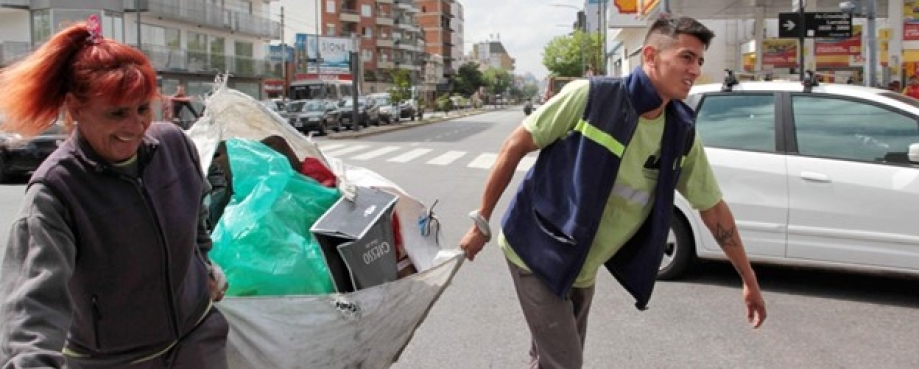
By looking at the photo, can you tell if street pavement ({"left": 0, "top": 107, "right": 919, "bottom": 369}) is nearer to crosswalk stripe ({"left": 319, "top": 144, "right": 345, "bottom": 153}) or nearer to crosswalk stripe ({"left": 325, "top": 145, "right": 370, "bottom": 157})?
crosswalk stripe ({"left": 325, "top": 145, "right": 370, "bottom": 157})

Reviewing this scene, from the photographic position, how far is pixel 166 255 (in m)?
2.10

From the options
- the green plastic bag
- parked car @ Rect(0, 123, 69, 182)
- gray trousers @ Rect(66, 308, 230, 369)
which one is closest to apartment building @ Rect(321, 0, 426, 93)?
parked car @ Rect(0, 123, 69, 182)


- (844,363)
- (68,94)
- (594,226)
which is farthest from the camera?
(844,363)

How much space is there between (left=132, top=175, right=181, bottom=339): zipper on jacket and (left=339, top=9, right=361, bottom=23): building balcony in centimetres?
9753

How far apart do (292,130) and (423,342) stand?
1634 mm

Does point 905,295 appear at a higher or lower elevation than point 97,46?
lower

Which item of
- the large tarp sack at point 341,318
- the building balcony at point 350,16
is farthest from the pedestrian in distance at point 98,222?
the building balcony at point 350,16

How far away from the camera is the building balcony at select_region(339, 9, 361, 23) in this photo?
3821 inches

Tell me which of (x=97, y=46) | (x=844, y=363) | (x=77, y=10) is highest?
(x=77, y=10)

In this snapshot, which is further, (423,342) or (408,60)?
(408,60)

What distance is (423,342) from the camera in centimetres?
493

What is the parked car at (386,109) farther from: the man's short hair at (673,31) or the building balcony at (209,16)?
the man's short hair at (673,31)

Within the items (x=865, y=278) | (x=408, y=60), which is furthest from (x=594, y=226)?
(x=408, y=60)

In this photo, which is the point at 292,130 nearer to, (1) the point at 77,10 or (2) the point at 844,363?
(2) the point at 844,363
